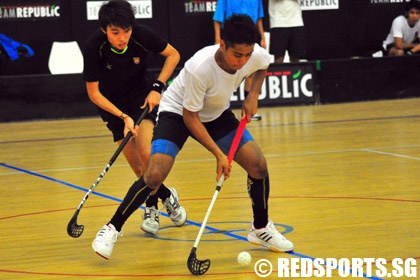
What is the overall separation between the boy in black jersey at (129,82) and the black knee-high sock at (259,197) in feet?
2.45

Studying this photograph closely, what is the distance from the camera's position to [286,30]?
1274cm

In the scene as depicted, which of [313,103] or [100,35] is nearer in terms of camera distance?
[100,35]

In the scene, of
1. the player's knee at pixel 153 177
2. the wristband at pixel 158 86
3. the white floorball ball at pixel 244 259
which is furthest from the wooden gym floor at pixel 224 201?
the wristband at pixel 158 86

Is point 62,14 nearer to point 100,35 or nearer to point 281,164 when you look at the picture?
point 281,164

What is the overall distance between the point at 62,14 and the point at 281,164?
640 cm

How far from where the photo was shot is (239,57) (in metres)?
4.56

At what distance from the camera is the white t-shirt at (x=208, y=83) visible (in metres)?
4.71

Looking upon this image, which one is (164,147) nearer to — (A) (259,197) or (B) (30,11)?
(A) (259,197)

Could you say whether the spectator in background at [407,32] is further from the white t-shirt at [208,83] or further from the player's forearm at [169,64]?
the white t-shirt at [208,83]

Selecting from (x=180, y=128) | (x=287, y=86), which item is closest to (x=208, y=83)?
(x=180, y=128)

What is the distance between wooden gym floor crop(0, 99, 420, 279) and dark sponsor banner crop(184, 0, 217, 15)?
11.3 ft

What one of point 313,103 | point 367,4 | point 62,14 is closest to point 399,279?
point 313,103

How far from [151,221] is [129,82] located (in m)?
0.85

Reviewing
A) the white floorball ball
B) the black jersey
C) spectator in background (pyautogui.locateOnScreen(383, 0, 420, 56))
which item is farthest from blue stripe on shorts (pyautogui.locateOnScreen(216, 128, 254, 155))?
spectator in background (pyautogui.locateOnScreen(383, 0, 420, 56))
